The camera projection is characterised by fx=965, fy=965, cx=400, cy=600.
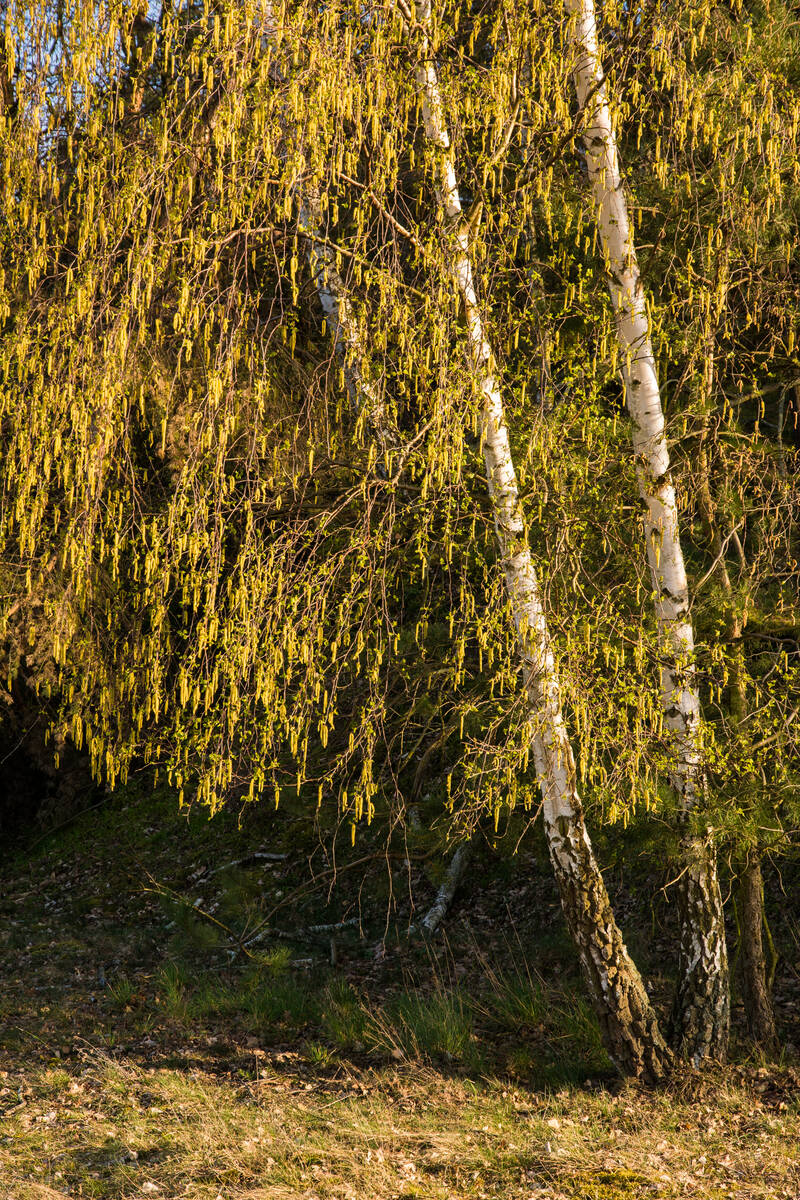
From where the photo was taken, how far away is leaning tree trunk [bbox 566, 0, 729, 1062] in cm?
525

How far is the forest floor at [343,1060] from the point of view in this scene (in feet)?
14.7

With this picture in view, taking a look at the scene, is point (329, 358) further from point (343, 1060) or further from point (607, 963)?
point (343, 1060)

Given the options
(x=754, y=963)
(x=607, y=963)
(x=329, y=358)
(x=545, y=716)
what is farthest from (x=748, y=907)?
(x=329, y=358)

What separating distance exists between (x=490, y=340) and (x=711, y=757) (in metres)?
2.48

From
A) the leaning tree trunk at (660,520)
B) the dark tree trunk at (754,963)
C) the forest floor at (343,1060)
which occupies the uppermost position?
the leaning tree trunk at (660,520)

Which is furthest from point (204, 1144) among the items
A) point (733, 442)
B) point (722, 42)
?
point (722, 42)

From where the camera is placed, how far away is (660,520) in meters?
5.29

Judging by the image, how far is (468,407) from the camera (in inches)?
174

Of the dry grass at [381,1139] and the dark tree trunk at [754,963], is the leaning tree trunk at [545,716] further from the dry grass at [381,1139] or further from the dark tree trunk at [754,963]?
the dark tree trunk at [754,963]

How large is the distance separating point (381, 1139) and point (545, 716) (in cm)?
227

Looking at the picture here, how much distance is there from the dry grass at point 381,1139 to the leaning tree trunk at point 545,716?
40 centimetres

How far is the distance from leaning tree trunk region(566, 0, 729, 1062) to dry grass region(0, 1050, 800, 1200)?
24.1 inches

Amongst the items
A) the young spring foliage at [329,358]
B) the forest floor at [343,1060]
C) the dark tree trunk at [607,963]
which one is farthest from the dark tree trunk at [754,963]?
the young spring foliage at [329,358]

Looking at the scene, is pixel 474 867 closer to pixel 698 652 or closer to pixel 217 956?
pixel 217 956
